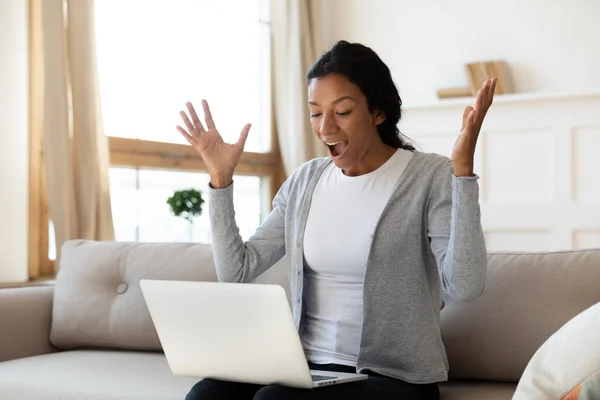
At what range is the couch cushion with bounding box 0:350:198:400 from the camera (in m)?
1.87

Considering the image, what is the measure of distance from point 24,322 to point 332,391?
1.21m

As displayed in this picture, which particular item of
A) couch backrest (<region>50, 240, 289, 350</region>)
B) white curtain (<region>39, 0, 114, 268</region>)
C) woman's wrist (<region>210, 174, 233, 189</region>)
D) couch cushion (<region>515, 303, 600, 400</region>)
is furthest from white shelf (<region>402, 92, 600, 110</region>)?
couch cushion (<region>515, 303, 600, 400</region>)

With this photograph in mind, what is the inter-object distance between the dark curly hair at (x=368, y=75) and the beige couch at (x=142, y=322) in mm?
425

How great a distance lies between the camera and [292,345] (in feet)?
4.64

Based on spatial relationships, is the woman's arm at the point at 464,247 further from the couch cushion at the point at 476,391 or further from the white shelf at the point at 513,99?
the white shelf at the point at 513,99

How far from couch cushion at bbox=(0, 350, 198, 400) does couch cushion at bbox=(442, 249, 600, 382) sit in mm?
624

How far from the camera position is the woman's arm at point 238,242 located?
187cm

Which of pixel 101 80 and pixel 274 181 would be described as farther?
pixel 274 181

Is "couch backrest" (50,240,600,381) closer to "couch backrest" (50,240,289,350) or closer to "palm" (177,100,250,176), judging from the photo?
"couch backrest" (50,240,289,350)

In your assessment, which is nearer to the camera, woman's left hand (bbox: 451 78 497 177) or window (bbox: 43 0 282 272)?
woman's left hand (bbox: 451 78 497 177)

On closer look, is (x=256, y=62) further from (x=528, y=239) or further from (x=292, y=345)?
(x=292, y=345)

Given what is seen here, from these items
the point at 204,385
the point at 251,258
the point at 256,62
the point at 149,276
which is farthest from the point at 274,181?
the point at 204,385

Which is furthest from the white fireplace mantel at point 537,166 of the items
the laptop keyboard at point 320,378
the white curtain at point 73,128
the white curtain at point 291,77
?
the laptop keyboard at point 320,378

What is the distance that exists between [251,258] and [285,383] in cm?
48
